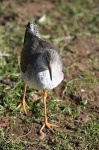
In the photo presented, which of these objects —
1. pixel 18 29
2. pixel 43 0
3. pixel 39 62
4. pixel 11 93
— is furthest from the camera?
pixel 43 0

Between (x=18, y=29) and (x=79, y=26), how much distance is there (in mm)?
1384

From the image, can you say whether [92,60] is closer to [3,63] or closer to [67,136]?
[3,63]

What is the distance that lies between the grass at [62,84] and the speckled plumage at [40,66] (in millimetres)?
698

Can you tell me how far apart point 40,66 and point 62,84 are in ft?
4.51

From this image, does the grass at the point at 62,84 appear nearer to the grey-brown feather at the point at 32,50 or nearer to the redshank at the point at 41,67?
the redshank at the point at 41,67

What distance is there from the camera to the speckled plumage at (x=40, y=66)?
535cm

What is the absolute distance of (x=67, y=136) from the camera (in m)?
5.61

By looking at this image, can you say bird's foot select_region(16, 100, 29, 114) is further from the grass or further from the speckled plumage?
the speckled plumage

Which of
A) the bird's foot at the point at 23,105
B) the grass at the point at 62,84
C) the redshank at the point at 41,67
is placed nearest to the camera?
the redshank at the point at 41,67

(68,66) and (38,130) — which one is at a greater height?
(68,66)

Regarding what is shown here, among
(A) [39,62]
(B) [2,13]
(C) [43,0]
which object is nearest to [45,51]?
(A) [39,62]

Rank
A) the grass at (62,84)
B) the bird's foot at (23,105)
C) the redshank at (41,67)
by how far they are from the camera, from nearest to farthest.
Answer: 1. the redshank at (41,67)
2. the grass at (62,84)
3. the bird's foot at (23,105)

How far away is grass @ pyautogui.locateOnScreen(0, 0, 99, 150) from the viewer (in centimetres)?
555

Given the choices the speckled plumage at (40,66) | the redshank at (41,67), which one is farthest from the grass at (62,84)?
the speckled plumage at (40,66)
